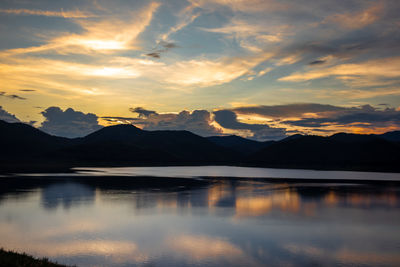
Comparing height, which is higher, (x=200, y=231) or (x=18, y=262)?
(x=18, y=262)

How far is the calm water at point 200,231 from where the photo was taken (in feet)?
78.2

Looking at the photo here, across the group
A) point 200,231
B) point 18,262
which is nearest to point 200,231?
point 200,231

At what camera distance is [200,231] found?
3216cm

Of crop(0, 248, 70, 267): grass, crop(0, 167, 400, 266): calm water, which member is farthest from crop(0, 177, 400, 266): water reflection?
crop(0, 248, 70, 267): grass

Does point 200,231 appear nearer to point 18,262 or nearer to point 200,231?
point 200,231

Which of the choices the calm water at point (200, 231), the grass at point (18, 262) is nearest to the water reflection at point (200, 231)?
the calm water at point (200, 231)

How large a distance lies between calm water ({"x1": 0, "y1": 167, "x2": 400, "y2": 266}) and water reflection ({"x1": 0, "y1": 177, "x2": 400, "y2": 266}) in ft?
0.23

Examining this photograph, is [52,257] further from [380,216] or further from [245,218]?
[380,216]

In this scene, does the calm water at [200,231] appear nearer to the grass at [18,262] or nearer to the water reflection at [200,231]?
the water reflection at [200,231]

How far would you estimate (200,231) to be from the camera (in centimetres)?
3216

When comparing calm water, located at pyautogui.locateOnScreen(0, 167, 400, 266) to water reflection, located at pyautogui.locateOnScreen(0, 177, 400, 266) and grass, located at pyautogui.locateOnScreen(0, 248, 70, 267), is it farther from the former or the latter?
grass, located at pyautogui.locateOnScreen(0, 248, 70, 267)

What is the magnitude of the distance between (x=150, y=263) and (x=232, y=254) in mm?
5858

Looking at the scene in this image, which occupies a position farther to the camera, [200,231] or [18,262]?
[200,231]

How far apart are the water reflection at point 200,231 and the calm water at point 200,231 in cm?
7
